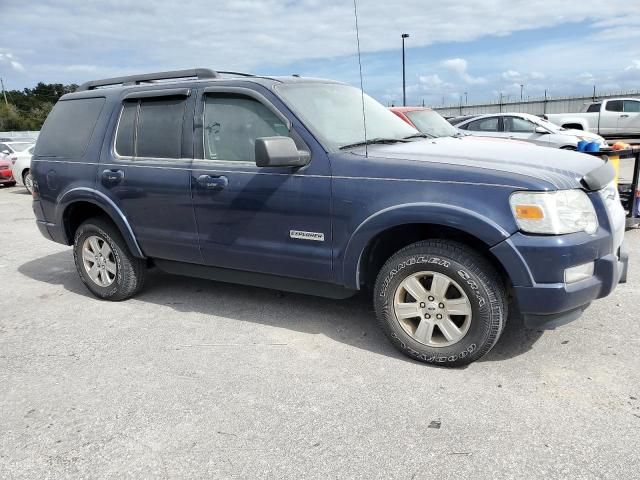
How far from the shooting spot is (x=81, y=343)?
157 inches

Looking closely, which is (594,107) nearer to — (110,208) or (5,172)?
(5,172)

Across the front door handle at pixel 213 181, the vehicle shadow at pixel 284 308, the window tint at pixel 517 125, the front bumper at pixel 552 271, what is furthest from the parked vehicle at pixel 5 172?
the front bumper at pixel 552 271

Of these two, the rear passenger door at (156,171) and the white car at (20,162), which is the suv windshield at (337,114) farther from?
the white car at (20,162)

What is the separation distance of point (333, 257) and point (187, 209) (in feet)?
4.24

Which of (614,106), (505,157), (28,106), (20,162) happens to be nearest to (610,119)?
(614,106)

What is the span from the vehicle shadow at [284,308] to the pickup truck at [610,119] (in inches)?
723

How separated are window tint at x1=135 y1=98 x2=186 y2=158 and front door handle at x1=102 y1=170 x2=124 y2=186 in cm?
22

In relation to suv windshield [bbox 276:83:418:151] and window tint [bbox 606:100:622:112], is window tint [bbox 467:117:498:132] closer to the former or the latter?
window tint [bbox 606:100:622:112]

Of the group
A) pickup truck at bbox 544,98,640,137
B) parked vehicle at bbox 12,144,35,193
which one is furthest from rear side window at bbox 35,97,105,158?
pickup truck at bbox 544,98,640,137

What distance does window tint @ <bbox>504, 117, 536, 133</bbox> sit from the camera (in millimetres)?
13562

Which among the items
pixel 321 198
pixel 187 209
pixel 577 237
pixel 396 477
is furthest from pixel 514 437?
pixel 187 209

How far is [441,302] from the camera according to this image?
130 inches

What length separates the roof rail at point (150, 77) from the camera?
4.27 m

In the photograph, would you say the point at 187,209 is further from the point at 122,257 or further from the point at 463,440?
the point at 463,440
